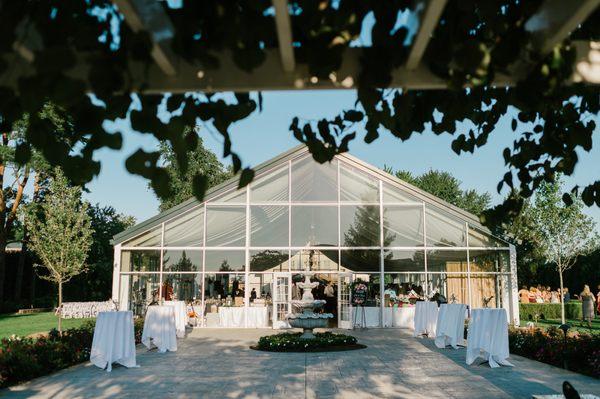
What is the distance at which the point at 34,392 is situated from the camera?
22.0 ft

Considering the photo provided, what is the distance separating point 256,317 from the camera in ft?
54.4

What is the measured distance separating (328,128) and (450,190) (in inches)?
1736

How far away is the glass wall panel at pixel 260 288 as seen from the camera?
55.2 feet

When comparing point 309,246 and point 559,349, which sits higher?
point 309,246

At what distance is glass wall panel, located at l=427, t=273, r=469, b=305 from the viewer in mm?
16828

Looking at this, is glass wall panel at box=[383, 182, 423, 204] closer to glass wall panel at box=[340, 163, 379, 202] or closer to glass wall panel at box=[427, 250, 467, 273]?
glass wall panel at box=[340, 163, 379, 202]

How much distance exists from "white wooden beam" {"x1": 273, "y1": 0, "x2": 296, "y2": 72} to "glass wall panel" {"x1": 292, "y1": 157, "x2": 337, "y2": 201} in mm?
15416

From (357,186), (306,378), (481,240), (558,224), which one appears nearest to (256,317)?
(357,186)

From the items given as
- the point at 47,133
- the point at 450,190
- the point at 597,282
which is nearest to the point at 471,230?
the point at 597,282

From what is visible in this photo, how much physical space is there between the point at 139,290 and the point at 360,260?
675cm

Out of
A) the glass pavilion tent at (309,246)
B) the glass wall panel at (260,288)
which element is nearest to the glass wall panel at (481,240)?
the glass pavilion tent at (309,246)

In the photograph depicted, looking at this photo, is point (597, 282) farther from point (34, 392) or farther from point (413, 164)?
point (34, 392)

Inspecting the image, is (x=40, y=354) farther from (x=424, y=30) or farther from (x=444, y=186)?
(x=444, y=186)

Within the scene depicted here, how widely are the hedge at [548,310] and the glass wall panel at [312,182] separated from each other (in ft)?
29.3
